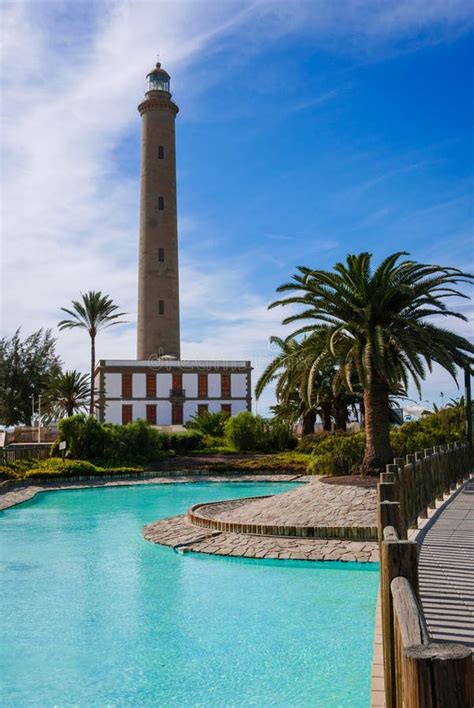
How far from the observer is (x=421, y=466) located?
407 inches

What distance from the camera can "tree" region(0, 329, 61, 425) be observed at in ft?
167

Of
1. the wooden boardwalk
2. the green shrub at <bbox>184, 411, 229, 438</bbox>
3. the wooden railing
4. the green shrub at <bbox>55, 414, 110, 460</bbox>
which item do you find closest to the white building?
the green shrub at <bbox>184, 411, 229, 438</bbox>

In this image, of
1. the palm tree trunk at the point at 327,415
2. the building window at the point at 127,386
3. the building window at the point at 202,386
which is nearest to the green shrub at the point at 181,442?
the palm tree trunk at the point at 327,415

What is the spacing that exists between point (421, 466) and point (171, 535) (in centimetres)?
611

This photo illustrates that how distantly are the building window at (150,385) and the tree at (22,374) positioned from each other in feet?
23.5

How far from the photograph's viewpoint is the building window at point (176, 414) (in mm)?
49469

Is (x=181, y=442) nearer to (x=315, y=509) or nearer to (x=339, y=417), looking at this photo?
(x=339, y=417)

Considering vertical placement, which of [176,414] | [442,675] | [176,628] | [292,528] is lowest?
[176,628]

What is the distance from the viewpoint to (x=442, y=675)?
1.55m

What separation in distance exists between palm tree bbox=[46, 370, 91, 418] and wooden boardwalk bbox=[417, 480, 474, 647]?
27722mm

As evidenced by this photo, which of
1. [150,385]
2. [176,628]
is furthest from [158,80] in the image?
[176,628]

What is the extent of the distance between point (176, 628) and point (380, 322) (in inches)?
389

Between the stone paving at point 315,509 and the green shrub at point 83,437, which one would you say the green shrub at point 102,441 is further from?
the stone paving at point 315,509

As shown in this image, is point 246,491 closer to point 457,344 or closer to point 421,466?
point 457,344
